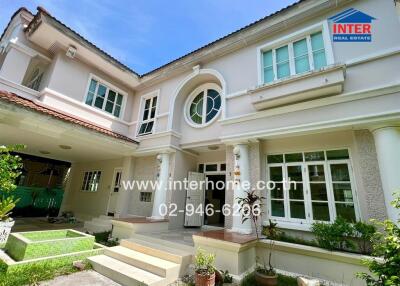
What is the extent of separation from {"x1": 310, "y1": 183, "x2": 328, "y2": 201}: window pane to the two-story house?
1.0 inches

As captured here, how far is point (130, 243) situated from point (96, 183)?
6715 millimetres

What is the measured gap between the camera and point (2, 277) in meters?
3.95

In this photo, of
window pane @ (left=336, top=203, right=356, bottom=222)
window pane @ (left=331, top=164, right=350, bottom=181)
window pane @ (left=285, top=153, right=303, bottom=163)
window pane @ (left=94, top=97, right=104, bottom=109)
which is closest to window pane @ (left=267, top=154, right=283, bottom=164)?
window pane @ (left=285, top=153, right=303, bottom=163)

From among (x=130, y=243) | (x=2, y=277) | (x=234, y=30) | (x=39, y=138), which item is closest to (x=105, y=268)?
(x=130, y=243)

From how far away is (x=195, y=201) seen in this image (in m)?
8.56

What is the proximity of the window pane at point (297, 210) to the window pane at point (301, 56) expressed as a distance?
4.05 m

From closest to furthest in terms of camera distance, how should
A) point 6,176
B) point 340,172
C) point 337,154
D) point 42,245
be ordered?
1. point 42,245
2. point 6,176
3. point 340,172
4. point 337,154

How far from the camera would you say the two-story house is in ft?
16.5

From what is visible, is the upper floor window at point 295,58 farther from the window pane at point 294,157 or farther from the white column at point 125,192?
the white column at point 125,192

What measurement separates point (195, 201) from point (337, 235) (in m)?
5.25

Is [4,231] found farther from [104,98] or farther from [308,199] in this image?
[308,199]

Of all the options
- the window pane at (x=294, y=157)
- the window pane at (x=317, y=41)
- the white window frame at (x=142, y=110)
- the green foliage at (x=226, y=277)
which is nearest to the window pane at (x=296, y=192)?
the window pane at (x=294, y=157)


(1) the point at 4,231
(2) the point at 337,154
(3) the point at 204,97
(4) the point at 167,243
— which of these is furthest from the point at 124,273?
(3) the point at 204,97

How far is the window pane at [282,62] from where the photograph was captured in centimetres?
660
